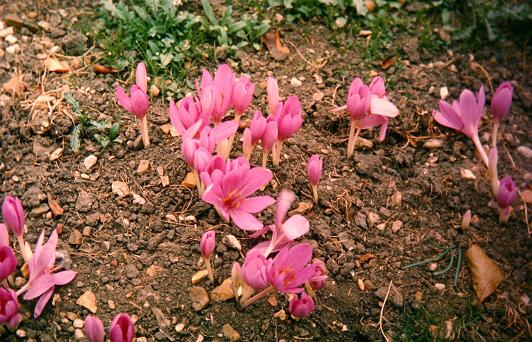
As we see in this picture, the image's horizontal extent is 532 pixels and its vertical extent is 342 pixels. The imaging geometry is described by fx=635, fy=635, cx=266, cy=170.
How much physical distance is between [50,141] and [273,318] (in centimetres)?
119

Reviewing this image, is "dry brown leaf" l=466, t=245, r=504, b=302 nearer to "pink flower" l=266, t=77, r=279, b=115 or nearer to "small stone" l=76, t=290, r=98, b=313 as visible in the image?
"pink flower" l=266, t=77, r=279, b=115

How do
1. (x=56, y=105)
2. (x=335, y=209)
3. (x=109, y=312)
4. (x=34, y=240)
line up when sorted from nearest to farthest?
(x=109, y=312)
(x=34, y=240)
(x=335, y=209)
(x=56, y=105)

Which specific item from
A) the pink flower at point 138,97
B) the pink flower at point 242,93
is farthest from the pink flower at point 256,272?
the pink flower at point 138,97

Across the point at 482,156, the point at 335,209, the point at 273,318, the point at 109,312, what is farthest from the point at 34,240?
the point at 482,156

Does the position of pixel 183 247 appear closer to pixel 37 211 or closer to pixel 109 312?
pixel 109 312

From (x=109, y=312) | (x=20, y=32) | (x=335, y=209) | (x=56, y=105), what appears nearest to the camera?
(x=109, y=312)

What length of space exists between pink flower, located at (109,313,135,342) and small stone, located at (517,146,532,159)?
73.5 inches

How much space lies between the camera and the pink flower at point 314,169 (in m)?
2.34

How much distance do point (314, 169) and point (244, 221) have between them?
0.36m

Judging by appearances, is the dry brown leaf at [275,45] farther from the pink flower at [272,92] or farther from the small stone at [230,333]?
the small stone at [230,333]

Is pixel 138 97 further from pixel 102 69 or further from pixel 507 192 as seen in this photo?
pixel 507 192

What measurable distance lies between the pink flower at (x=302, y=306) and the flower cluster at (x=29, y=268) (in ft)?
2.56

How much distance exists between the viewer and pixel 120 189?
2492mm

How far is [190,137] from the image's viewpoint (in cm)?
221
